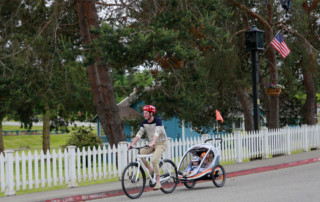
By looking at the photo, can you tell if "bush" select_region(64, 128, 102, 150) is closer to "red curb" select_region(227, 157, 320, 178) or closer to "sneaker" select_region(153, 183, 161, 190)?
"red curb" select_region(227, 157, 320, 178)

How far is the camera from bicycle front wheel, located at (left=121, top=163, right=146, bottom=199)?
11.0 meters

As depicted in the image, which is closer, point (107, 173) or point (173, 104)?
point (107, 173)

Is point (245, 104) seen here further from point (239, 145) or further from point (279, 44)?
point (239, 145)

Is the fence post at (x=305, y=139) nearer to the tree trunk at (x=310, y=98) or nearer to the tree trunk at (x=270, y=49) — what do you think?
the tree trunk at (x=270, y=49)

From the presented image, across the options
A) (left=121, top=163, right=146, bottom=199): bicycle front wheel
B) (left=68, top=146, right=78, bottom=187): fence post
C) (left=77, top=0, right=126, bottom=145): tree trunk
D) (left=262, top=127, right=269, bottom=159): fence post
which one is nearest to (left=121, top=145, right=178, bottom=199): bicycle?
(left=121, top=163, right=146, bottom=199): bicycle front wheel

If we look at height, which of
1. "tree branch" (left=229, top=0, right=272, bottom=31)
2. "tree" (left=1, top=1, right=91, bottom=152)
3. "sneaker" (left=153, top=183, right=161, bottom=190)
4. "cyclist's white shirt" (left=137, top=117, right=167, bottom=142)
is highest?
"tree branch" (left=229, top=0, right=272, bottom=31)

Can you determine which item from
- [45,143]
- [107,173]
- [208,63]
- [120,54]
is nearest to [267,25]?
[208,63]

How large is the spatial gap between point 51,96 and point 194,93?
6.38m

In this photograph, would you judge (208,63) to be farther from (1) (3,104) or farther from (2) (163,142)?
(2) (163,142)

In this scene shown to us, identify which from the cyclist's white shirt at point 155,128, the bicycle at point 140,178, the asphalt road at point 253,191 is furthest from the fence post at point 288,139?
the cyclist's white shirt at point 155,128

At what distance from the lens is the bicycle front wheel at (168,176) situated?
1190cm

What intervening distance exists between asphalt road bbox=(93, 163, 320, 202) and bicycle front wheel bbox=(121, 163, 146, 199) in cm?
18

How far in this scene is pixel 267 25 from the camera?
75.7 ft

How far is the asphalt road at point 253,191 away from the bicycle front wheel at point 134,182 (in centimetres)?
18
